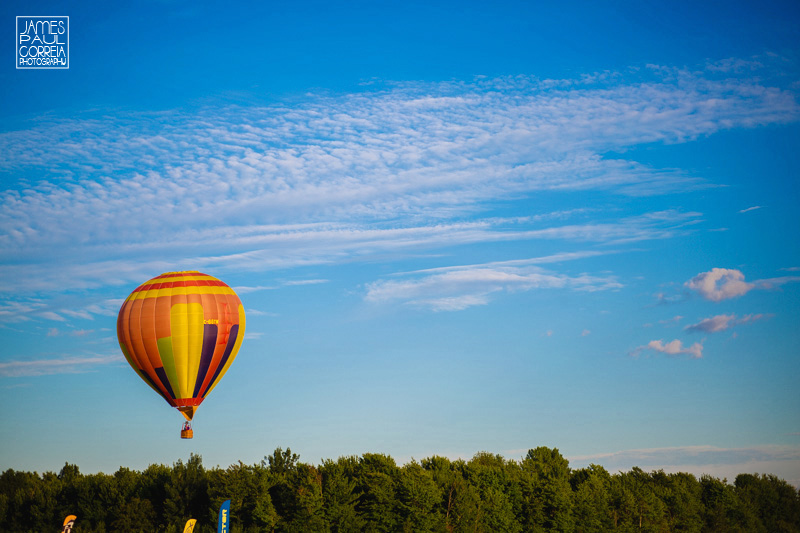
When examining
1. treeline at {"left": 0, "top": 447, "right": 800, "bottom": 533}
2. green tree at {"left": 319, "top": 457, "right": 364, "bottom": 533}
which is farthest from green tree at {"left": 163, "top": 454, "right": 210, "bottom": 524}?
green tree at {"left": 319, "top": 457, "right": 364, "bottom": 533}

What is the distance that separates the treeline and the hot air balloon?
14.6 m

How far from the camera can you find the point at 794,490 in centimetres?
11656

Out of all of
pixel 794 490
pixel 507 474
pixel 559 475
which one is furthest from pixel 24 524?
pixel 794 490

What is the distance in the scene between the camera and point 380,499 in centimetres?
7156

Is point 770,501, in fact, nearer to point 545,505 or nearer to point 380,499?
point 545,505

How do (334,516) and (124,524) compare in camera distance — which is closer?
(334,516)

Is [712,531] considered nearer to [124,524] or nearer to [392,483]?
[392,483]

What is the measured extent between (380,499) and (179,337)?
24552 mm

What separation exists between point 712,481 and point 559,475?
21003 mm

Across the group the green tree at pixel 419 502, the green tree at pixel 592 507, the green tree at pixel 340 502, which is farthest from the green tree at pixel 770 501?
the green tree at pixel 340 502

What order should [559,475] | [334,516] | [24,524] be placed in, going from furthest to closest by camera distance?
[559,475], [24,524], [334,516]

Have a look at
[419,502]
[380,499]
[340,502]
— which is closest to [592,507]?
[419,502]

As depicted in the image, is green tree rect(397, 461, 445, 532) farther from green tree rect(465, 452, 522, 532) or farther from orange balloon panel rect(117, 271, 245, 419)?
orange balloon panel rect(117, 271, 245, 419)

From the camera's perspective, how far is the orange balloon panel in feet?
200
